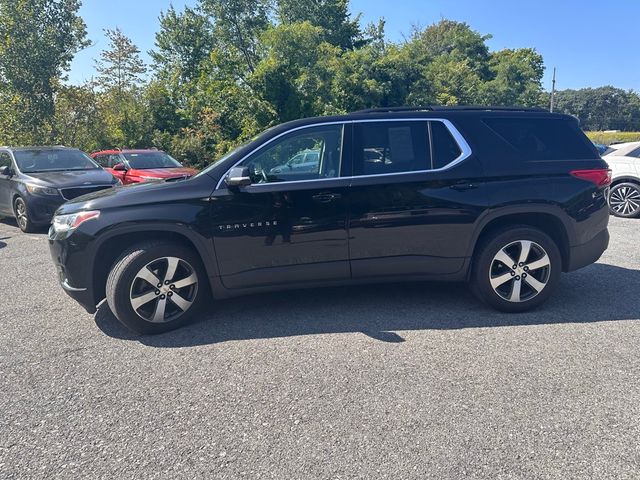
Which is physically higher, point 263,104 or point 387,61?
point 387,61

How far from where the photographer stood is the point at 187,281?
3904mm

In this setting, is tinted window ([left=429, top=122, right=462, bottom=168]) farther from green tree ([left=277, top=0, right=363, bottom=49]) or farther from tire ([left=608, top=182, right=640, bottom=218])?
green tree ([left=277, top=0, right=363, bottom=49])

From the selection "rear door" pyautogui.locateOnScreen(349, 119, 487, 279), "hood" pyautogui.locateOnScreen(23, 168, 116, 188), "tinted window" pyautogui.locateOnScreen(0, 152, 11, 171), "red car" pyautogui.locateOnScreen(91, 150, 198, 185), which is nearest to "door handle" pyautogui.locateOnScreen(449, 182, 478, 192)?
"rear door" pyautogui.locateOnScreen(349, 119, 487, 279)

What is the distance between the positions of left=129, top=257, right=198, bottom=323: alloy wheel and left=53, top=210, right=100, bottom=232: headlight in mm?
612

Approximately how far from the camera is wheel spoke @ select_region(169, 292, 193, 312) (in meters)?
3.89

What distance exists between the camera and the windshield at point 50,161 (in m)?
9.06

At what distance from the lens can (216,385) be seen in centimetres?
307

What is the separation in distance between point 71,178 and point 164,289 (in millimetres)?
6070

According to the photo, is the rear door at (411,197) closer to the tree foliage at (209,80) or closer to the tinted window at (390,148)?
the tinted window at (390,148)

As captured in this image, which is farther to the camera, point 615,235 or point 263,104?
point 263,104

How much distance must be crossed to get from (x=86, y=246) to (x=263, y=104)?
1942 cm

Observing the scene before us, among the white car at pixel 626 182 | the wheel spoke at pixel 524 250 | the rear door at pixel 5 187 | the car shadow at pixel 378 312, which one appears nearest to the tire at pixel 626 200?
the white car at pixel 626 182

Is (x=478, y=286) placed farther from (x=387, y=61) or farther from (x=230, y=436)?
(x=387, y=61)

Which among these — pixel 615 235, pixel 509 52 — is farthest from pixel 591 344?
pixel 509 52
